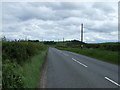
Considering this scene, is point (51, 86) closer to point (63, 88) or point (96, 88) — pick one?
point (63, 88)

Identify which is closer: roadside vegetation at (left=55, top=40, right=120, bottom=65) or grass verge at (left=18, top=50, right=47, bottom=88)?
grass verge at (left=18, top=50, right=47, bottom=88)

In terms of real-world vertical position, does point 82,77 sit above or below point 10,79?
below

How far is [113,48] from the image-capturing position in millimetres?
32906

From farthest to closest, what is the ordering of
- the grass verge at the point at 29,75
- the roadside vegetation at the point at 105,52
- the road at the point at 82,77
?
the roadside vegetation at the point at 105,52 → the road at the point at 82,77 → the grass verge at the point at 29,75

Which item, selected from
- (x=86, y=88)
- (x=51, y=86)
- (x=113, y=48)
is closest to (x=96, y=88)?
(x=86, y=88)

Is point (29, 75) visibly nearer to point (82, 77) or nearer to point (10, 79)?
point (10, 79)

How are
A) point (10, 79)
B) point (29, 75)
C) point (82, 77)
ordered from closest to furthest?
point (10, 79), point (29, 75), point (82, 77)

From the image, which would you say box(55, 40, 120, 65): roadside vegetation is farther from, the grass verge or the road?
the grass verge

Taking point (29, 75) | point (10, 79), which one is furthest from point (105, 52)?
point (10, 79)

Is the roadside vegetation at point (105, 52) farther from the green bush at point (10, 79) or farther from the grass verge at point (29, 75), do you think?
the green bush at point (10, 79)

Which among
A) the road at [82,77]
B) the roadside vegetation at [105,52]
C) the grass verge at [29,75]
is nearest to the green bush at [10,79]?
the grass verge at [29,75]

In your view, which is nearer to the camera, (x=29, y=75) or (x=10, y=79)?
(x=10, y=79)

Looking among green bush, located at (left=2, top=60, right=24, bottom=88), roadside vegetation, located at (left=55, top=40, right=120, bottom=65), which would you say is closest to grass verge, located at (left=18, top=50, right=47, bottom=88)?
green bush, located at (left=2, top=60, right=24, bottom=88)

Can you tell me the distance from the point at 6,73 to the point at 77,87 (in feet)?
10.7
